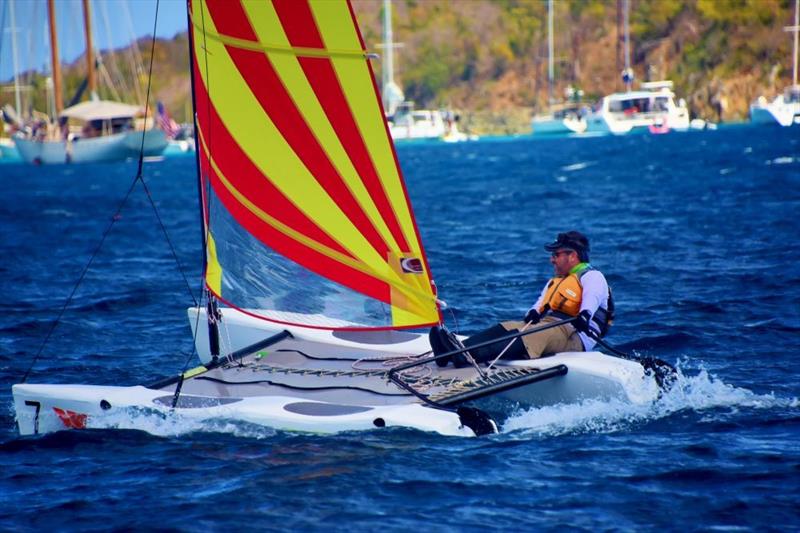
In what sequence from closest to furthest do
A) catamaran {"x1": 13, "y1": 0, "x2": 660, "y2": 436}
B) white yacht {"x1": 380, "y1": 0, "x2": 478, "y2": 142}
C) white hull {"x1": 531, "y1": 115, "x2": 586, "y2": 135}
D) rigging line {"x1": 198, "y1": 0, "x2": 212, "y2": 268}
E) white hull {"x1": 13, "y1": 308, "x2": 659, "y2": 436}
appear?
white hull {"x1": 13, "y1": 308, "x2": 659, "y2": 436}
catamaran {"x1": 13, "y1": 0, "x2": 660, "y2": 436}
rigging line {"x1": 198, "y1": 0, "x2": 212, "y2": 268}
white hull {"x1": 531, "y1": 115, "x2": 586, "y2": 135}
white yacht {"x1": 380, "y1": 0, "x2": 478, "y2": 142}

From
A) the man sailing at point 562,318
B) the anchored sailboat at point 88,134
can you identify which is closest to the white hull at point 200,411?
the man sailing at point 562,318

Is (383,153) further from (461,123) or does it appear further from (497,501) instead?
(461,123)

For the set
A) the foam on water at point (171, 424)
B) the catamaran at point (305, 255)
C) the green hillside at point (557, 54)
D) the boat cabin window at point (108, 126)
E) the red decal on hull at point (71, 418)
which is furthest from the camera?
the green hillside at point (557, 54)

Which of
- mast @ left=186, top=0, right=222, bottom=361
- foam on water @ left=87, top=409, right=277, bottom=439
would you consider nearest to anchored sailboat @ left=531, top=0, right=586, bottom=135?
mast @ left=186, top=0, right=222, bottom=361

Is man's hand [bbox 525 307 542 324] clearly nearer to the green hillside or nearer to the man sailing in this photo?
the man sailing

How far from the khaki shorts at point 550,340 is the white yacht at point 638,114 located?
246ft

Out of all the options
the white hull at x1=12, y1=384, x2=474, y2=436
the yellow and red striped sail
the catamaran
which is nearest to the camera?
the white hull at x1=12, y1=384, x2=474, y2=436

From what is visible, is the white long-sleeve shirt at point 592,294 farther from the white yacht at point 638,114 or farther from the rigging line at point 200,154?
the white yacht at point 638,114

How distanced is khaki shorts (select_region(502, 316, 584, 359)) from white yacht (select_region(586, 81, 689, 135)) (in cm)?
7507

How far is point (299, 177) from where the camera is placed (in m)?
9.63

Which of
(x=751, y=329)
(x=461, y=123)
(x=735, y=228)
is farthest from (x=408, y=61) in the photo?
(x=751, y=329)

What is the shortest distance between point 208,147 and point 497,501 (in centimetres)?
395

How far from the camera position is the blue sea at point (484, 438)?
727cm

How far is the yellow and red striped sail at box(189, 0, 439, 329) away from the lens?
30.3 feet
